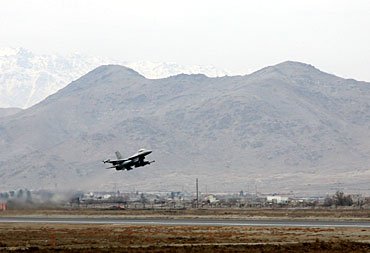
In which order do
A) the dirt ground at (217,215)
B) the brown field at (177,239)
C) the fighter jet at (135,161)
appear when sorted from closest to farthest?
the brown field at (177,239), the fighter jet at (135,161), the dirt ground at (217,215)

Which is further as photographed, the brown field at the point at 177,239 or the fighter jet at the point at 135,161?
the fighter jet at the point at 135,161

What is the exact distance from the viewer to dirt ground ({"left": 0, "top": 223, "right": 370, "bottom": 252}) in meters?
65.2

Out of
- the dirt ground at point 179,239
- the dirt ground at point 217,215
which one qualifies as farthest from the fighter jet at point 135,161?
the dirt ground at point 179,239

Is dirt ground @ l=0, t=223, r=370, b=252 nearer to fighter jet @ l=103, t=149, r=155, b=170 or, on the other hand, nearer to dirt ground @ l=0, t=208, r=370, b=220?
fighter jet @ l=103, t=149, r=155, b=170

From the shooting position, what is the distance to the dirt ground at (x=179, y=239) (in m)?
65.2

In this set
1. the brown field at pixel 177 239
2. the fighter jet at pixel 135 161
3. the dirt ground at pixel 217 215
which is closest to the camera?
the brown field at pixel 177 239

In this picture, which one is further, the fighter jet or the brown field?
the fighter jet

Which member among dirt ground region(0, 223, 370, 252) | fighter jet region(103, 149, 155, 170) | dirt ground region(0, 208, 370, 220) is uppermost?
fighter jet region(103, 149, 155, 170)

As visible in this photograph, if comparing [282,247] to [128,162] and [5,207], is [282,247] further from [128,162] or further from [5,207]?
[5,207]

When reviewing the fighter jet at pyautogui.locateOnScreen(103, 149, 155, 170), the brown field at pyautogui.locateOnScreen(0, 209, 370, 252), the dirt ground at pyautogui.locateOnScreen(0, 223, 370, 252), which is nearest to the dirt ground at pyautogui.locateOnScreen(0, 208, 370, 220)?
the fighter jet at pyautogui.locateOnScreen(103, 149, 155, 170)

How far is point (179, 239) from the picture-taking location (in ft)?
241

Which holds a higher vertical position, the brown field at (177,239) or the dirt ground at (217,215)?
the dirt ground at (217,215)

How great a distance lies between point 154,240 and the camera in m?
73.4

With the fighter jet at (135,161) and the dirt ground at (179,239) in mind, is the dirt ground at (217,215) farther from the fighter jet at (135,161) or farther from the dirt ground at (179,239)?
the dirt ground at (179,239)
